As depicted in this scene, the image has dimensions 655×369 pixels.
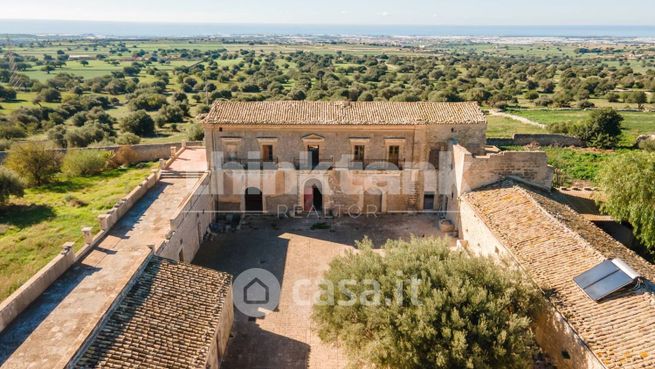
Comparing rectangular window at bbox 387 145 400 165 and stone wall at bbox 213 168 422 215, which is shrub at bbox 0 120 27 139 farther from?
rectangular window at bbox 387 145 400 165

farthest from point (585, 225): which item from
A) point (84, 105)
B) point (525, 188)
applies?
point (84, 105)

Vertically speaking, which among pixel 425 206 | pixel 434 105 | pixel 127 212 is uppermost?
pixel 434 105

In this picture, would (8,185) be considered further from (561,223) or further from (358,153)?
(561,223)

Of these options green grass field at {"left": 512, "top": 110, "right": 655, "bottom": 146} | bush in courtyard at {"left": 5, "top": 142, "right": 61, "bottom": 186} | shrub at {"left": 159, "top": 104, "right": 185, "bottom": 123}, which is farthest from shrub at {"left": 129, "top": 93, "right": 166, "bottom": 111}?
green grass field at {"left": 512, "top": 110, "right": 655, "bottom": 146}

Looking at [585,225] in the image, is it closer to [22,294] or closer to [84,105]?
[22,294]

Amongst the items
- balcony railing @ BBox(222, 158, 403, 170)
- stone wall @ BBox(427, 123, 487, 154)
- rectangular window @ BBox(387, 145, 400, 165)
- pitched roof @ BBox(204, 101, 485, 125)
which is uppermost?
pitched roof @ BBox(204, 101, 485, 125)

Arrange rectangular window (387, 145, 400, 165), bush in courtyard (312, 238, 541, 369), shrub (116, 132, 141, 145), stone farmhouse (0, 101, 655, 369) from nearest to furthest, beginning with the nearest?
1. bush in courtyard (312, 238, 541, 369)
2. stone farmhouse (0, 101, 655, 369)
3. rectangular window (387, 145, 400, 165)
4. shrub (116, 132, 141, 145)
